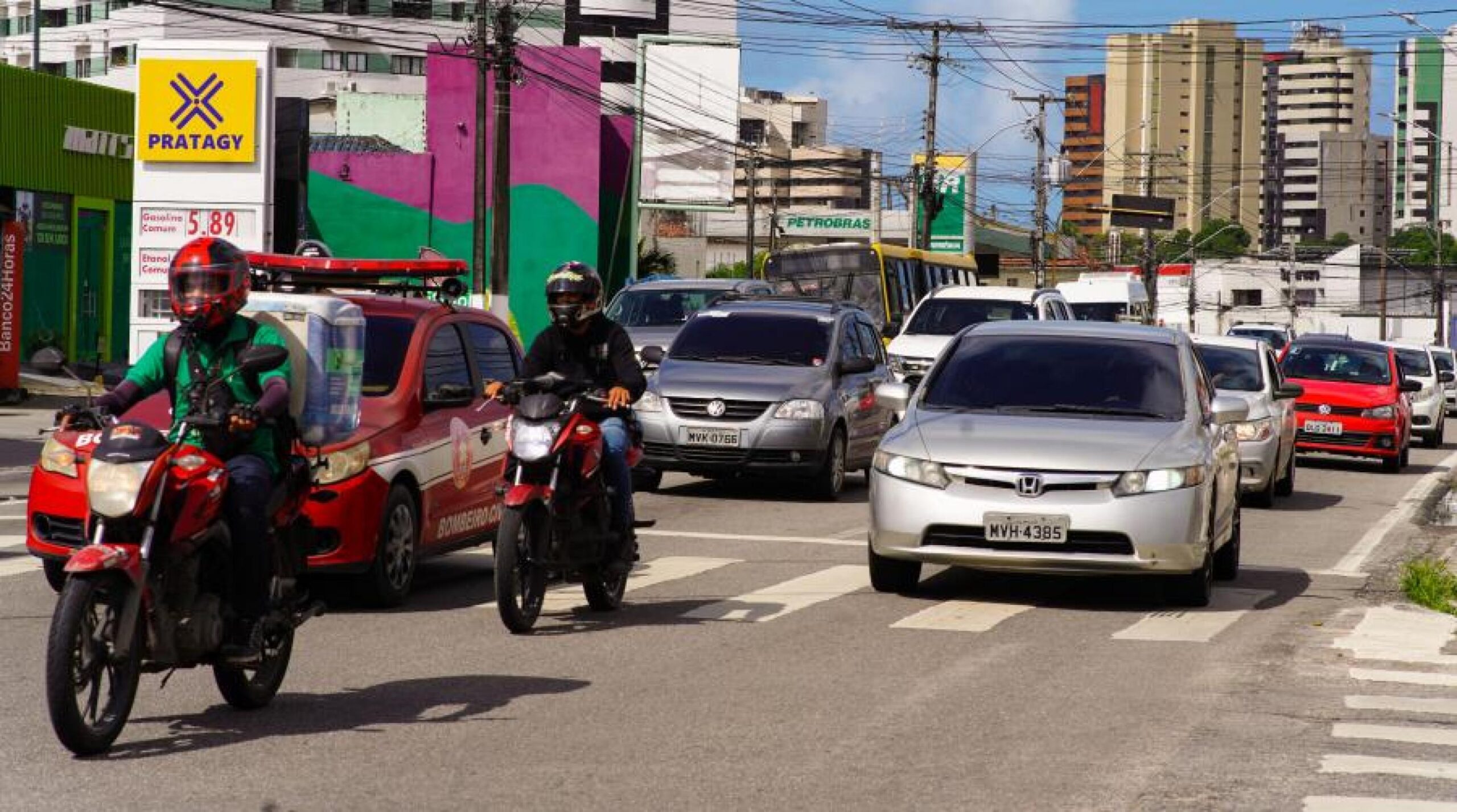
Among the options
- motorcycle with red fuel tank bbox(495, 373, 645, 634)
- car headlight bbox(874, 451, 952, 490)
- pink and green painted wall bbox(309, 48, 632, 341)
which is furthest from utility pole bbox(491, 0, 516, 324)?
motorcycle with red fuel tank bbox(495, 373, 645, 634)

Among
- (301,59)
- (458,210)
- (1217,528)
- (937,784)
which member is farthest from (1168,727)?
(301,59)

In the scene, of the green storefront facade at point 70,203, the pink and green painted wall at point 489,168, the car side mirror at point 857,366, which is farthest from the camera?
the pink and green painted wall at point 489,168

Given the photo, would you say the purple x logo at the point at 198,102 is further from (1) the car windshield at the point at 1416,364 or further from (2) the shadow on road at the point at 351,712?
(2) the shadow on road at the point at 351,712

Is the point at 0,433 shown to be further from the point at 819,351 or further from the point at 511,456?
the point at 511,456

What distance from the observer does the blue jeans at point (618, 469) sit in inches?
441

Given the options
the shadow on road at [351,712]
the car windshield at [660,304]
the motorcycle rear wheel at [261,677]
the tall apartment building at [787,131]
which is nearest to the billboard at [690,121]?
the car windshield at [660,304]

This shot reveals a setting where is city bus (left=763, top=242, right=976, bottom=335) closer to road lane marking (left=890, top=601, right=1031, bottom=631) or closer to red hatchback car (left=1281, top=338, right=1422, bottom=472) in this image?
red hatchback car (left=1281, top=338, right=1422, bottom=472)

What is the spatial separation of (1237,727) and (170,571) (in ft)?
13.0

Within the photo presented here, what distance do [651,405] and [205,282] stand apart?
478 inches

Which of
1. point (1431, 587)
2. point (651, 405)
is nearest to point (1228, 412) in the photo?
point (1431, 587)

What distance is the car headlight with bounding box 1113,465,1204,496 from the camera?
11922mm

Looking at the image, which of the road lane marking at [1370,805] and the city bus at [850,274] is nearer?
the road lane marking at [1370,805]

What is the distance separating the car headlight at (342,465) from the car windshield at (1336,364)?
1931 cm

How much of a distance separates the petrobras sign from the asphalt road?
102m
